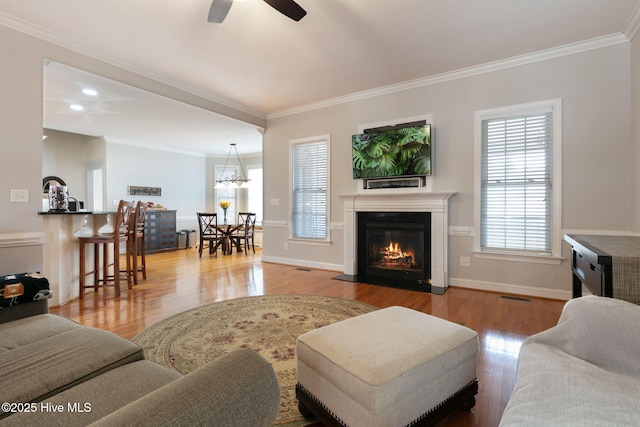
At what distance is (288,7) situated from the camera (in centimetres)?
233

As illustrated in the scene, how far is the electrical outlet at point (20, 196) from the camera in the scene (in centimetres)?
277

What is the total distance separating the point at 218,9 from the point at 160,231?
19.3 feet

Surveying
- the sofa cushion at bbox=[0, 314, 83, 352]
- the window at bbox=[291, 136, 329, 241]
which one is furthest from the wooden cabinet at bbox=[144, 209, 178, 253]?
the sofa cushion at bbox=[0, 314, 83, 352]

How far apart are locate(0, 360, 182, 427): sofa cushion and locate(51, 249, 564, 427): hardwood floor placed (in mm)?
1353

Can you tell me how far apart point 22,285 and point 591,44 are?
5.19 meters

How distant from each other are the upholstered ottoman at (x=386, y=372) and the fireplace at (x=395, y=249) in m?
2.45

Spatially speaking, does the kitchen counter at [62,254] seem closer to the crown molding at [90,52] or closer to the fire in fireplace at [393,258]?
the crown molding at [90,52]

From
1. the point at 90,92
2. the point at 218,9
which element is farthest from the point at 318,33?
the point at 90,92

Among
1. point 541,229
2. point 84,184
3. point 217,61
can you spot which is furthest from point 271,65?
point 84,184

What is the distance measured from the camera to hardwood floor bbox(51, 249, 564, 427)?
6.17 ft

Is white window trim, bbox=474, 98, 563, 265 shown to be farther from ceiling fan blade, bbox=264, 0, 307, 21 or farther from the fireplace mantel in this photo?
ceiling fan blade, bbox=264, 0, 307, 21

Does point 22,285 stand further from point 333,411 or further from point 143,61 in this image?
point 143,61

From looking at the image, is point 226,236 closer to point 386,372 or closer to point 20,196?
point 20,196

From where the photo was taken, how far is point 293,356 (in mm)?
2094
